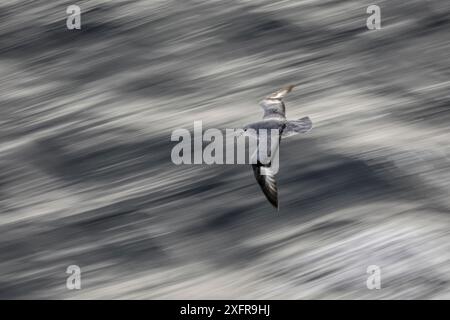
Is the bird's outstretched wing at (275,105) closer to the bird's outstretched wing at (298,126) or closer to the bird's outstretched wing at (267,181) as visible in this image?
the bird's outstretched wing at (298,126)

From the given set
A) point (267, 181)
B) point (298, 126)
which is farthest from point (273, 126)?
point (267, 181)

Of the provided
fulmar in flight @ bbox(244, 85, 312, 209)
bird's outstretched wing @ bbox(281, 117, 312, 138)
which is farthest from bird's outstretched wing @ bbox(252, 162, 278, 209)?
bird's outstretched wing @ bbox(281, 117, 312, 138)

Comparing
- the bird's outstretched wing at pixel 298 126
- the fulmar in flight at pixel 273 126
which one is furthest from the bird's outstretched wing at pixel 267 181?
the bird's outstretched wing at pixel 298 126

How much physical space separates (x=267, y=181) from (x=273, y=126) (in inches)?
20.9

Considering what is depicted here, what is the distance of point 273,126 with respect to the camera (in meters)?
5.86

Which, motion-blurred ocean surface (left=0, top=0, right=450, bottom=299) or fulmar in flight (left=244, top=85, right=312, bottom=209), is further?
fulmar in flight (left=244, top=85, right=312, bottom=209)

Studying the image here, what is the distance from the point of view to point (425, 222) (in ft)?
17.1

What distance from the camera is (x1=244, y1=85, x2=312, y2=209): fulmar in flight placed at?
17.7 ft

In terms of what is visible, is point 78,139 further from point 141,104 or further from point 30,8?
point 30,8

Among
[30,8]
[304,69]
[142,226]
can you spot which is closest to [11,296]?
[142,226]

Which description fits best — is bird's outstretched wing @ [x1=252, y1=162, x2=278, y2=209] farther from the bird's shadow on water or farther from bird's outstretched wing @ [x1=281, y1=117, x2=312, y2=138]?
bird's outstretched wing @ [x1=281, y1=117, x2=312, y2=138]

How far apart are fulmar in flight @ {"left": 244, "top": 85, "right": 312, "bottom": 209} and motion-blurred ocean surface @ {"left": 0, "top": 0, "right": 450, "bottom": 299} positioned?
74mm

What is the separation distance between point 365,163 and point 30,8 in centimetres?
359

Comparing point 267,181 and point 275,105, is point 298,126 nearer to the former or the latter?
point 275,105
